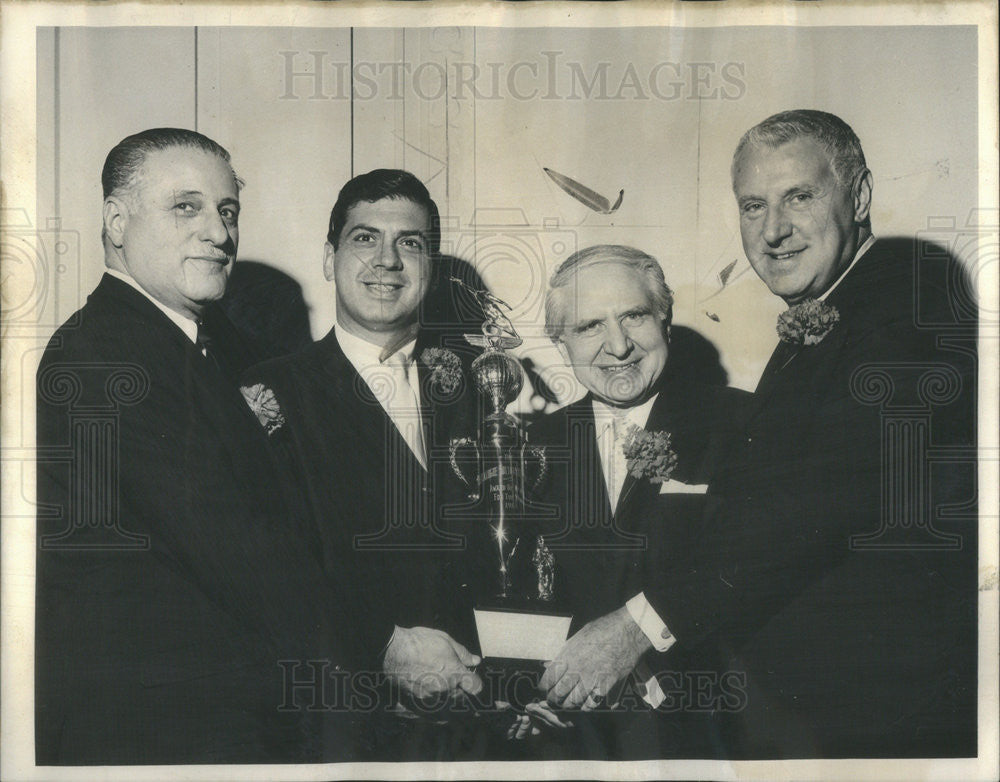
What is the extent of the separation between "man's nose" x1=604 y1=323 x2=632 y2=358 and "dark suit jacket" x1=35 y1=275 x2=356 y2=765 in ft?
3.07

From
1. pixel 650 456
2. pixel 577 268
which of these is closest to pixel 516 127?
pixel 577 268

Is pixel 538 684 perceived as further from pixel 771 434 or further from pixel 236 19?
pixel 236 19

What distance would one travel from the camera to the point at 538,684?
2.29 meters

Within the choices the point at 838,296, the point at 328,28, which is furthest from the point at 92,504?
the point at 838,296

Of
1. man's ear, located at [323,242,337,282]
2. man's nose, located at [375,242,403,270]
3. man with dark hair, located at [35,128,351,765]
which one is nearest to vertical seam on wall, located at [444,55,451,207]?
man's nose, located at [375,242,403,270]

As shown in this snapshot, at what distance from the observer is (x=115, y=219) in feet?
7.52

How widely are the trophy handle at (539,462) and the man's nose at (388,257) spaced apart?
0.58 meters

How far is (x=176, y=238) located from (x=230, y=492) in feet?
2.22

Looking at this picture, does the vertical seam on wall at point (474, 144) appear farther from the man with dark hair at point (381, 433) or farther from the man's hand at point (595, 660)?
the man's hand at point (595, 660)

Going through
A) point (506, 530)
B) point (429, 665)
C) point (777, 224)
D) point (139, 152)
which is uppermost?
point (139, 152)

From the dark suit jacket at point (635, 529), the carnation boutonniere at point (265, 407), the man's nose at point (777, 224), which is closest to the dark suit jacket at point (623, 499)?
the dark suit jacket at point (635, 529)

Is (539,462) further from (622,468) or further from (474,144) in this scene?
(474,144)

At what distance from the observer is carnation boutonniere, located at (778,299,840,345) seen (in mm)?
2312

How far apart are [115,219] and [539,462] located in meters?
1.28
